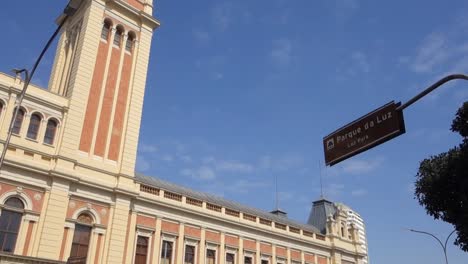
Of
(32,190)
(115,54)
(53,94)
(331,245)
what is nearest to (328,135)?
(32,190)

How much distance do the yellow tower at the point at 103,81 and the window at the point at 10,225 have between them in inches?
120

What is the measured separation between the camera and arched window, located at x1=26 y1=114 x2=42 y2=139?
26.1m

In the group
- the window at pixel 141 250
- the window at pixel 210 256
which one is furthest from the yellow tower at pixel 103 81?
the window at pixel 210 256

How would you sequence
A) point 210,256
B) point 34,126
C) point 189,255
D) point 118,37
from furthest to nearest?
point 210,256, point 118,37, point 189,255, point 34,126

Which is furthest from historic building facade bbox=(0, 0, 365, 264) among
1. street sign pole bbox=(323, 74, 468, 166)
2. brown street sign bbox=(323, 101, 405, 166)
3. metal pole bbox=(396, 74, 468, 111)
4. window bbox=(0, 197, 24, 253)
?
metal pole bbox=(396, 74, 468, 111)

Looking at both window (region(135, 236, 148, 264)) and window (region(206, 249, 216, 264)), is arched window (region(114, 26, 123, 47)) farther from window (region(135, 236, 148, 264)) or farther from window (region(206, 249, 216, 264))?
window (region(206, 249, 216, 264))

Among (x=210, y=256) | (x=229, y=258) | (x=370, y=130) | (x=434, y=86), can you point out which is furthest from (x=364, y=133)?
(x=229, y=258)

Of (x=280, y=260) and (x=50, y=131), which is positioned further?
(x=280, y=260)

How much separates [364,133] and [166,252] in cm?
2318

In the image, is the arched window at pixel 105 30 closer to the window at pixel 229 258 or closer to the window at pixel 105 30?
the window at pixel 105 30

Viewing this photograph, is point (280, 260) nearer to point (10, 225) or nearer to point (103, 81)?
point (103, 81)

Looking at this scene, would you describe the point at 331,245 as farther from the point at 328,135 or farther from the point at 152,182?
the point at 328,135

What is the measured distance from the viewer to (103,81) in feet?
99.7

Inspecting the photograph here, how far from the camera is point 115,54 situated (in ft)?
105
